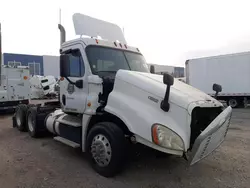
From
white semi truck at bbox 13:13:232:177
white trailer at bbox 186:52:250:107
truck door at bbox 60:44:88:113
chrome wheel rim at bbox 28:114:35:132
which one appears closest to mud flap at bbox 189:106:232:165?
white semi truck at bbox 13:13:232:177

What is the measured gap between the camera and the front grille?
149 inches

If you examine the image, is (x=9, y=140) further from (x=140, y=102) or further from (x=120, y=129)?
(x=140, y=102)

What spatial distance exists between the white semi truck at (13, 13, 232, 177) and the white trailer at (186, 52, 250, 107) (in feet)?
41.6

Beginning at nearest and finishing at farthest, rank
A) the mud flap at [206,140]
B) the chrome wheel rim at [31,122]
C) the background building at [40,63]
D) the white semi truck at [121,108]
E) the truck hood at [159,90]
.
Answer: the mud flap at [206,140]
the white semi truck at [121,108]
the truck hood at [159,90]
the chrome wheel rim at [31,122]
the background building at [40,63]

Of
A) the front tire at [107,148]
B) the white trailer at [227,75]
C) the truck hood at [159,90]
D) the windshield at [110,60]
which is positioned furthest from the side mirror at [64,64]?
the white trailer at [227,75]

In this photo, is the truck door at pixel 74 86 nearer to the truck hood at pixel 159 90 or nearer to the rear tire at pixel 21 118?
the truck hood at pixel 159 90

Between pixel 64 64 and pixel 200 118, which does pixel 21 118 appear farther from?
pixel 200 118

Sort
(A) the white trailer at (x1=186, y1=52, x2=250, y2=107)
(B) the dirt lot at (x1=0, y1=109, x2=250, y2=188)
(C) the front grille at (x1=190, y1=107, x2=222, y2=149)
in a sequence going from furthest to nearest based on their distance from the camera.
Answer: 1. (A) the white trailer at (x1=186, y1=52, x2=250, y2=107)
2. (B) the dirt lot at (x1=0, y1=109, x2=250, y2=188)
3. (C) the front grille at (x1=190, y1=107, x2=222, y2=149)

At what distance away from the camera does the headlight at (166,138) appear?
3367 mm

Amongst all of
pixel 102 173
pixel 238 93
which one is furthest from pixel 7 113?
pixel 238 93

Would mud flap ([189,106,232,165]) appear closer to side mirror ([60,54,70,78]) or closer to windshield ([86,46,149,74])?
windshield ([86,46,149,74])

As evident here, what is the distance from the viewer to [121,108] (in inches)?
154

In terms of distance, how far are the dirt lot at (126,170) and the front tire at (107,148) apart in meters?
0.19

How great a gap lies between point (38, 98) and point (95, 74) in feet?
59.3
